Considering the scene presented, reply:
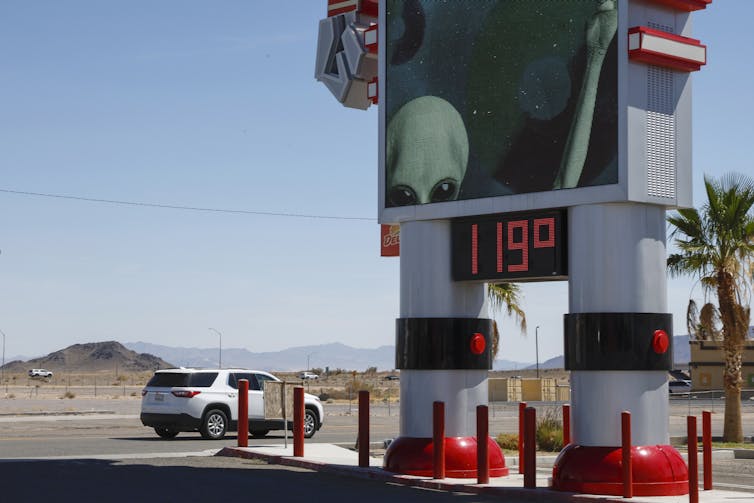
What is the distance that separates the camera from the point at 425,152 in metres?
18.9

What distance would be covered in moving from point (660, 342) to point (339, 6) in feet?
31.6

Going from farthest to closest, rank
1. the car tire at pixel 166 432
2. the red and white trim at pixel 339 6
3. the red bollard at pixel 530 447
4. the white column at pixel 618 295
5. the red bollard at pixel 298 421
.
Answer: the car tire at pixel 166 432 < the red and white trim at pixel 339 6 < the red bollard at pixel 298 421 < the red bollard at pixel 530 447 < the white column at pixel 618 295

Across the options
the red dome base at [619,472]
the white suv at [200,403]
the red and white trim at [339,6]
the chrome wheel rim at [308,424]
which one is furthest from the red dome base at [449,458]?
the chrome wheel rim at [308,424]

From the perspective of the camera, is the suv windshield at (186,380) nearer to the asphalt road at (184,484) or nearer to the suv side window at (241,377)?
the suv side window at (241,377)

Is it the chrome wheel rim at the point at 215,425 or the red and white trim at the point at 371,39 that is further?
the chrome wheel rim at the point at 215,425

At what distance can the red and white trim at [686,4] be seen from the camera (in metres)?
16.7

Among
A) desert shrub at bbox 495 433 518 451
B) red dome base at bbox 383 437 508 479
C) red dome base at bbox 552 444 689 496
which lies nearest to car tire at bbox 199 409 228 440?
desert shrub at bbox 495 433 518 451

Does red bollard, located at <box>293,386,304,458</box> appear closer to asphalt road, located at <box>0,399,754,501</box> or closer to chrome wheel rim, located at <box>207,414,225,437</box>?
asphalt road, located at <box>0,399,754,501</box>

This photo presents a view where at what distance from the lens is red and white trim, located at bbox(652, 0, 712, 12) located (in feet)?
54.6

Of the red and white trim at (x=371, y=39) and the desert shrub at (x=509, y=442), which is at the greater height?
the red and white trim at (x=371, y=39)

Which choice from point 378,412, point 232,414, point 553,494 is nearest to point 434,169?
point 553,494

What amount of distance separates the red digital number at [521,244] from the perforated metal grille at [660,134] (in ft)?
6.40

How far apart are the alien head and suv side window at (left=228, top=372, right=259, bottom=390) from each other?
12162 millimetres

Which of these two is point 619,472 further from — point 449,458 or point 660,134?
point 660,134
